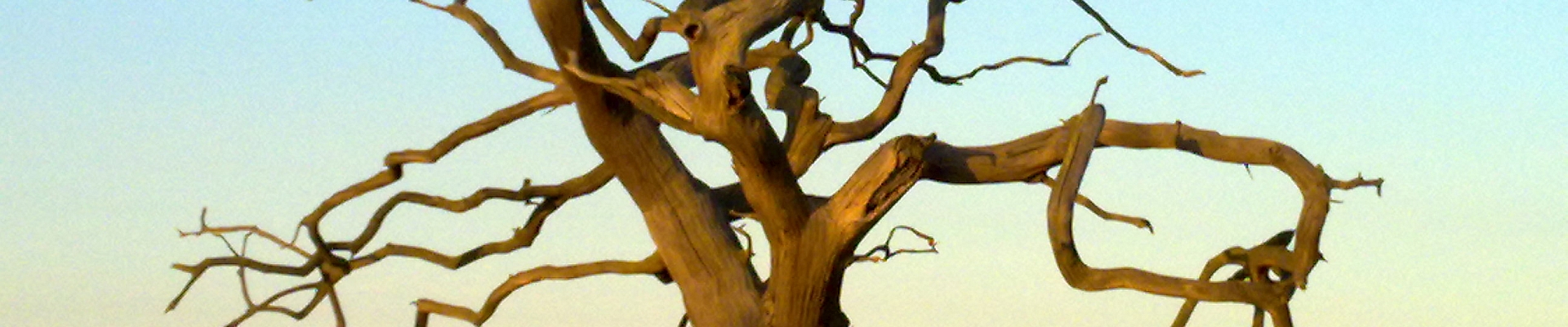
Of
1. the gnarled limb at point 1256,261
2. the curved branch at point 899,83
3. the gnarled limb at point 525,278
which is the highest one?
the curved branch at point 899,83

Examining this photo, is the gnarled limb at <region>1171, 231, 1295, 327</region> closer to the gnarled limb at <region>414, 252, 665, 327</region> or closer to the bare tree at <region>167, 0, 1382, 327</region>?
the bare tree at <region>167, 0, 1382, 327</region>

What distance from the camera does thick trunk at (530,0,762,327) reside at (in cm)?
684

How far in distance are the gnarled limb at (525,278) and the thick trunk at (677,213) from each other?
1.50 ft

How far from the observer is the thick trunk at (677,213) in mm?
6836

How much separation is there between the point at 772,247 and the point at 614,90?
740 mm

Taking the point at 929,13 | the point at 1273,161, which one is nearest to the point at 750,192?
the point at 929,13

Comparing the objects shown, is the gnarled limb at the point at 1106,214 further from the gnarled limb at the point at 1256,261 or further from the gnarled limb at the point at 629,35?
the gnarled limb at the point at 629,35

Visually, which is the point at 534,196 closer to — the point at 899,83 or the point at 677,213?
the point at 677,213

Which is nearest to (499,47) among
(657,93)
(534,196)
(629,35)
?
(629,35)

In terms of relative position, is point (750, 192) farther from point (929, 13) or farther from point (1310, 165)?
point (1310, 165)

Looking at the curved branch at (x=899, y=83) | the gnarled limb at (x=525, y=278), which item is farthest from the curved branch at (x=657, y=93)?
the gnarled limb at (x=525, y=278)

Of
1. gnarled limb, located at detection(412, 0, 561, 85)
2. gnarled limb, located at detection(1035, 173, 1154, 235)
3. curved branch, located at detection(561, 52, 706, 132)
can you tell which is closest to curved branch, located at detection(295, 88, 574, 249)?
gnarled limb, located at detection(412, 0, 561, 85)

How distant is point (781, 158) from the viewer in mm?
6125

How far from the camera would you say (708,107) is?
5785 millimetres
